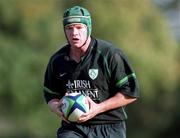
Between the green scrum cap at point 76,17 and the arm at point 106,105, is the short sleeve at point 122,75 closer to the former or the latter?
the arm at point 106,105

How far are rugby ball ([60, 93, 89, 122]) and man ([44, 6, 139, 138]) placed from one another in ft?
0.26

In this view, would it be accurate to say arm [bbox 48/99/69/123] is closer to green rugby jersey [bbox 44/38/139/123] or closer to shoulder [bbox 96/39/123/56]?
green rugby jersey [bbox 44/38/139/123]

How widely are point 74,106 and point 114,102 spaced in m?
0.48

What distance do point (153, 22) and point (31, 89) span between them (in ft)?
20.6

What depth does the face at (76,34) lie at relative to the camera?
9375 mm

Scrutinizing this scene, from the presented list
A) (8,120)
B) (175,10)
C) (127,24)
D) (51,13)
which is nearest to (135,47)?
(127,24)

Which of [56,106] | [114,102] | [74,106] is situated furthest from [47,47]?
[74,106]

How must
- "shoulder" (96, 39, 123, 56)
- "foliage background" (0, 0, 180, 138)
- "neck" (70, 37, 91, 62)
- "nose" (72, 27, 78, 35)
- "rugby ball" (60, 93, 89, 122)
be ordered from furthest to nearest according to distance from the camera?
"foliage background" (0, 0, 180, 138) → "neck" (70, 37, 91, 62) → "shoulder" (96, 39, 123, 56) → "nose" (72, 27, 78, 35) → "rugby ball" (60, 93, 89, 122)

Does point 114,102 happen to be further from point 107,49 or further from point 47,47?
point 47,47

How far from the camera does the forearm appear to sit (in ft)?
30.8

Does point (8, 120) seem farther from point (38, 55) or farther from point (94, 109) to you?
point (94, 109)

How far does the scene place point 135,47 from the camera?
3206 cm

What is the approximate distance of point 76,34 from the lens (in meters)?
9.36

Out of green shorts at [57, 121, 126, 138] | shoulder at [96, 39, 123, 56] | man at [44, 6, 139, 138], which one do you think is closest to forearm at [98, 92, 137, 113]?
man at [44, 6, 139, 138]
